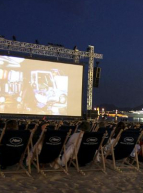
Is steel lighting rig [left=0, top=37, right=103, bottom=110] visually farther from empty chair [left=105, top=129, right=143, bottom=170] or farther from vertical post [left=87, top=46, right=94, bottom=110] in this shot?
empty chair [left=105, top=129, right=143, bottom=170]

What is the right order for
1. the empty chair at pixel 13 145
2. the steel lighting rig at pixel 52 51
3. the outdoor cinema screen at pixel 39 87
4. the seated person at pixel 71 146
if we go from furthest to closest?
the steel lighting rig at pixel 52 51 < the outdoor cinema screen at pixel 39 87 < the seated person at pixel 71 146 < the empty chair at pixel 13 145

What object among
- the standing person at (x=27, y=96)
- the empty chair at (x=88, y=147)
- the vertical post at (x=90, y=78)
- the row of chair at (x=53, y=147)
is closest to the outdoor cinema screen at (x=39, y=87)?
the standing person at (x=27, y=96)

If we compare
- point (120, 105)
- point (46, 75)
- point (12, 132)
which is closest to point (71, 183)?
point (12, 132)

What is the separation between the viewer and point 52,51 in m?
17.2

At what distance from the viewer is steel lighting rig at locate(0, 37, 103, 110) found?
53.0 ft

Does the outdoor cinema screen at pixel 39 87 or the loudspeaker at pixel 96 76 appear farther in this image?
the loudspeaker at pixel 96 76

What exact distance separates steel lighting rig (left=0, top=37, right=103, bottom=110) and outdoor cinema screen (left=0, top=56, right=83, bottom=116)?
428 centimetres

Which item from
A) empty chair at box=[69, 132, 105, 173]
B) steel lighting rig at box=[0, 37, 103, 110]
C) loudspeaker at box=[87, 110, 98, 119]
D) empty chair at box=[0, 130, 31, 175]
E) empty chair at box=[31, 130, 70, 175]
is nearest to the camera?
empty chair at box=[0, 130, 31, 175]

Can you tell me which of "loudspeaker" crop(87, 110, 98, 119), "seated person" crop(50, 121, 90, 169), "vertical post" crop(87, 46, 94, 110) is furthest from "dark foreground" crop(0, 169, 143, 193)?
"vertical post" crop(87, 46, 94, 110)

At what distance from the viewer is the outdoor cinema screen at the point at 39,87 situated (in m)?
11.8

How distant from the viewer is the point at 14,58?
11992 mm

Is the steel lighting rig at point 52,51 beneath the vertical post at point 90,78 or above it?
above

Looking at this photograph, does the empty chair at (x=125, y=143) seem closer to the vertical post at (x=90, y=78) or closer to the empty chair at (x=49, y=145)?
the empty chair at (x=49, y=145)

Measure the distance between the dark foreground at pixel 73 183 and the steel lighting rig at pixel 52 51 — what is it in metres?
12.7
